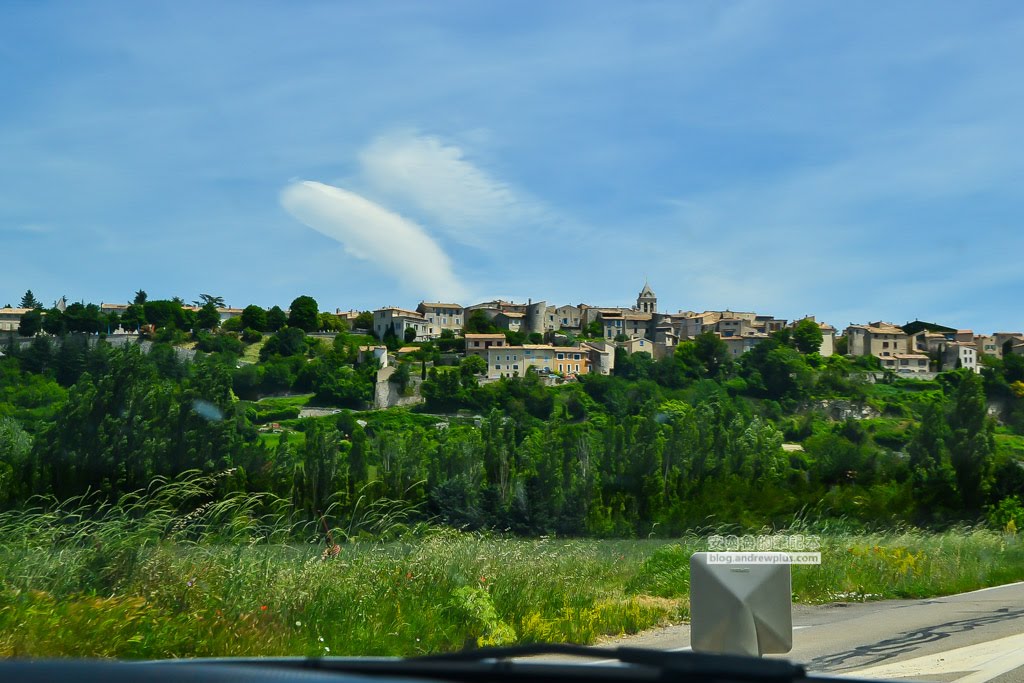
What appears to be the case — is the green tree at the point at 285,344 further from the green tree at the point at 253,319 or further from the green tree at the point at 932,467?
the green tree at the point at 932,467

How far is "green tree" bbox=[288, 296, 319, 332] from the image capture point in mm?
134125

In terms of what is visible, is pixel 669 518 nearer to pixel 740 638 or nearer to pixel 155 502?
pixel 155 502

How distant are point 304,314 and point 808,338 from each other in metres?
70.1

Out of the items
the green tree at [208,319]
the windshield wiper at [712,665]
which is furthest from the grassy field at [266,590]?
the green tree at [208,319]

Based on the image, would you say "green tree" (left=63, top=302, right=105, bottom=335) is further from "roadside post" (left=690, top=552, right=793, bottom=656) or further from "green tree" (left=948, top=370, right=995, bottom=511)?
"roadside post" (left=690, top=552, right=793, bottom=656)

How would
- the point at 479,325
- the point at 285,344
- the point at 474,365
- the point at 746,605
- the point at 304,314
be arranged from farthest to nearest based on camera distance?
the point at 479,325, the point at 304,314, the point at 285,344, the point at 474,365, the point at 746,605

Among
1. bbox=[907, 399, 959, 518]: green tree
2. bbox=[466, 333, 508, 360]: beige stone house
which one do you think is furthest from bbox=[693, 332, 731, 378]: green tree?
bbox=[907, 399, 959, 518]: green tree

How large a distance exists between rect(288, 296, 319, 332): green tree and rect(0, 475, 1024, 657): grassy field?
125 metres

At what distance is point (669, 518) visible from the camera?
29.6m

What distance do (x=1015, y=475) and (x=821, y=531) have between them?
17.8 metres

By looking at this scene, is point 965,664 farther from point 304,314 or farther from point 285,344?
Result: point 304,314

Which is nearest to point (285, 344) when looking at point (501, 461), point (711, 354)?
point (711, 354)

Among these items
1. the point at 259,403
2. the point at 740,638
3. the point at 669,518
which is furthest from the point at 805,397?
the point at 740,638

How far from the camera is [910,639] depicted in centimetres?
804
